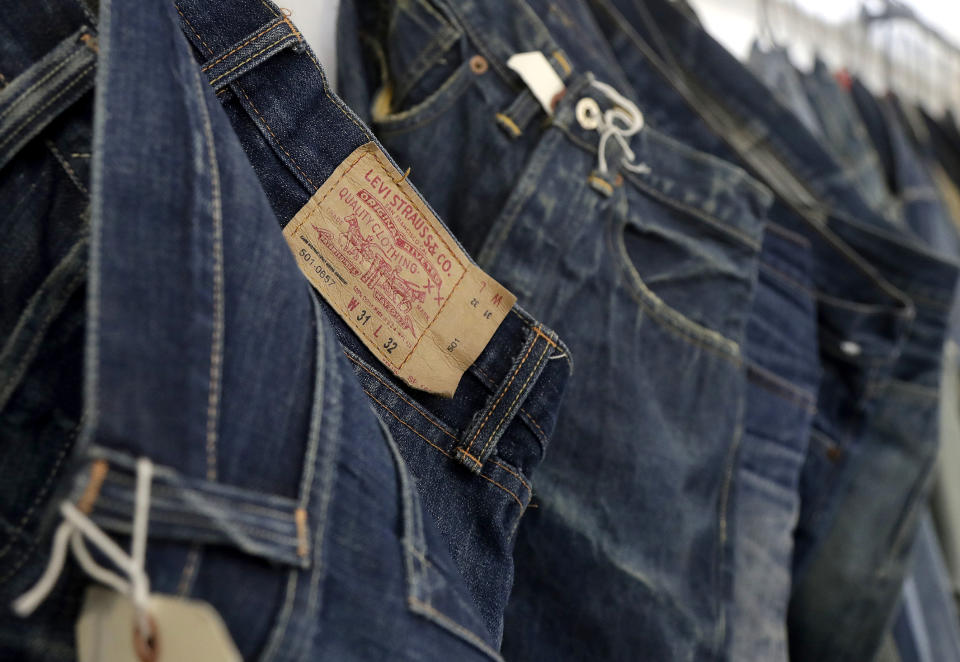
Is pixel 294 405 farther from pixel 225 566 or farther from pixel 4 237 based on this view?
pixel 4 237

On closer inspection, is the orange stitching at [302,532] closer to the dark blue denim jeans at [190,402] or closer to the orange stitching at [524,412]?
the dark blue denim jeans at [190,402]

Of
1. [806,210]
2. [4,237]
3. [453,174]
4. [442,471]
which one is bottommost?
[806,210]

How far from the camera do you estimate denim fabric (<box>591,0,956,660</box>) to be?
711 mm

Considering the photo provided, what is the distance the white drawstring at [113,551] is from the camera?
0.23 meters

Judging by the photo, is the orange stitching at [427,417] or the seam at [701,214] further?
the seam at [701,214]

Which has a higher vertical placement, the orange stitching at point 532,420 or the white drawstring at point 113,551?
the white drawstring at point 113,551

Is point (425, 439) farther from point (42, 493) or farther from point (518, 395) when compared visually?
point (42, 493)

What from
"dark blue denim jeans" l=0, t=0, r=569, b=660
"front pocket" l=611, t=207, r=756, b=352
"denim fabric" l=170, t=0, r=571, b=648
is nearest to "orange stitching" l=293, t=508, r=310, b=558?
"dark blue denim jeans" l=0, t=0, r=569, b=660

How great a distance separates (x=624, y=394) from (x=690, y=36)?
1.41ft

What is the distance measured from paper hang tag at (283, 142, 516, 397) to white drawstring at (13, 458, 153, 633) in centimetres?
16

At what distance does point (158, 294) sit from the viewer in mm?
267

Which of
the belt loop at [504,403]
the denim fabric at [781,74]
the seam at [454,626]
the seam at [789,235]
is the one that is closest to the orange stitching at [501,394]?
the belt loop at [504,403]

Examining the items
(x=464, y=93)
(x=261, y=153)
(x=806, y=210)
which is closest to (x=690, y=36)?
(x=806, y=210)

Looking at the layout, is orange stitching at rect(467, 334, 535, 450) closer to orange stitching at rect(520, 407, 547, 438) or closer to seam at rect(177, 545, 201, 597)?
orange stitching at rect(520, 407, 547, 438)
